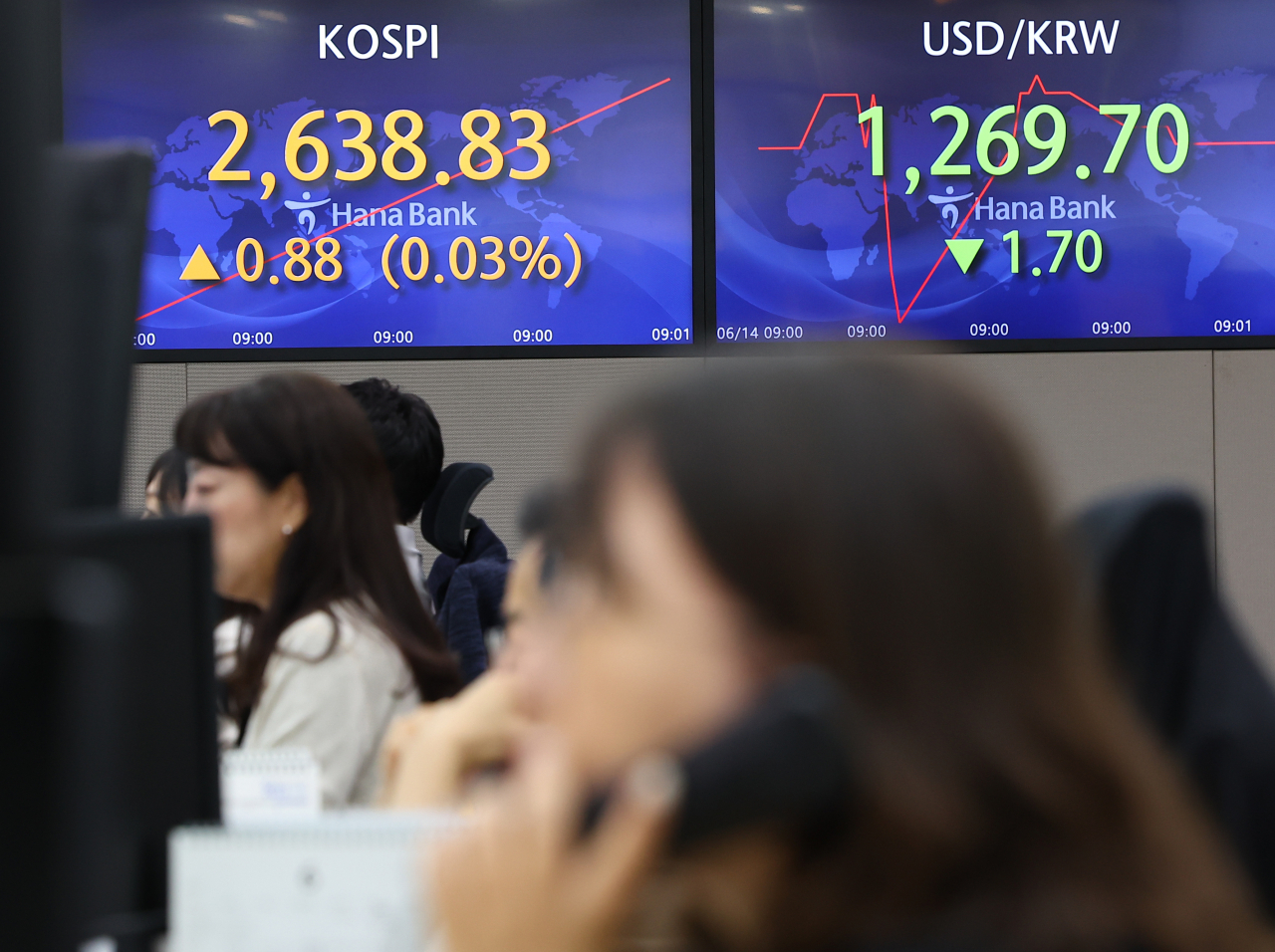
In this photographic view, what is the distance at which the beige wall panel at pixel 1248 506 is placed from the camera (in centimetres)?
324

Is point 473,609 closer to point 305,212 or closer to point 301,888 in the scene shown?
point 305,212

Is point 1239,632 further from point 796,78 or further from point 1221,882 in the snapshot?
point 796,78

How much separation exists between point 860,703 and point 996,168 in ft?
9.38

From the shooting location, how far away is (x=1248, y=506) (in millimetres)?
3248

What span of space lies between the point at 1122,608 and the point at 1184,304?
8.82 feet

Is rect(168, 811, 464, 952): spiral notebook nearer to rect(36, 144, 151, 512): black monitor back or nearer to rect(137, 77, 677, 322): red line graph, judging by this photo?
rect(36, 144, 151, 512): black monitor back

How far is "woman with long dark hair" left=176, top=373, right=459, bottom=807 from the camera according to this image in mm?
1686

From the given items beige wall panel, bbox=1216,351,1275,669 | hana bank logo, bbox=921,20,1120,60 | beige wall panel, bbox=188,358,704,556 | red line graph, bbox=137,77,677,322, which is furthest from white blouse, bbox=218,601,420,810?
beige wall panel, bbox=1216,351,1275,669

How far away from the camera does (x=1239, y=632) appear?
2.49 ft

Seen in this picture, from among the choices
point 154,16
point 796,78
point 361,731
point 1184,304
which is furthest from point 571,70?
point 361,731

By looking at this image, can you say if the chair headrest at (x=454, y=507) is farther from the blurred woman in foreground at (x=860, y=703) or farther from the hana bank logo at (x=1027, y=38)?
the blurred woman in foreground at (x=860, y=703)

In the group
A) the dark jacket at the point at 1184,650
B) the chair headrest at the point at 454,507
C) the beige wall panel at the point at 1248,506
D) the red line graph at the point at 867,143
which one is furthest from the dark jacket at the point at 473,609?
the beige wall panel at the point at 1248,506

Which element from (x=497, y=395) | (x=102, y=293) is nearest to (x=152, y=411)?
(x=497, y=395)

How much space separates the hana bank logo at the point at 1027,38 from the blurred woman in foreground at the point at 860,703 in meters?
2.85
